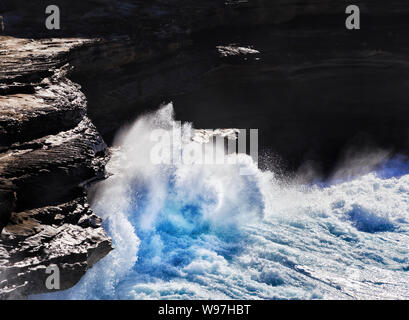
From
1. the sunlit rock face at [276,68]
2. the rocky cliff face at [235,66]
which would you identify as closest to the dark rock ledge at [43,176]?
the rocky cliff face at [235,66]

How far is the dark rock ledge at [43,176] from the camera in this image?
8.86m

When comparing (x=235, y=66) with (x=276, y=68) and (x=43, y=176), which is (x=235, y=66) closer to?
(x=276, y=68)

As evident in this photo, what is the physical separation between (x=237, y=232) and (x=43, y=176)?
6.02 meters

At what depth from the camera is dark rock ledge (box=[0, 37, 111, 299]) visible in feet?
29.1

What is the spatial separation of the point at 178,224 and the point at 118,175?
7.40ft

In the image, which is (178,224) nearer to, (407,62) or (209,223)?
(209,223)

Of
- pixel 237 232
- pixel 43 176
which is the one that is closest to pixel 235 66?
pixel 237 232

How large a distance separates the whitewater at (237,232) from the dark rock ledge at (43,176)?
4.75 feet

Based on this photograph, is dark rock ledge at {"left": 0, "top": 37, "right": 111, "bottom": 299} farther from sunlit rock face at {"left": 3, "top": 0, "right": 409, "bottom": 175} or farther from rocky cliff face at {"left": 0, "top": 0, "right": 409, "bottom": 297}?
sunlit rock face at {"left": 3, "top": 0, "right": 409, "bottom": 175}

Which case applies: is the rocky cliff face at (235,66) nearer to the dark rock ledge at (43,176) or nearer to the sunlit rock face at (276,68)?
the sunlit rock face at (276,68)

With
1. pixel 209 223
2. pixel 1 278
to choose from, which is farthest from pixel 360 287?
pixel 1 278

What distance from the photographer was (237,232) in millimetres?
13891

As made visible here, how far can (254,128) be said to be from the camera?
1783 cm

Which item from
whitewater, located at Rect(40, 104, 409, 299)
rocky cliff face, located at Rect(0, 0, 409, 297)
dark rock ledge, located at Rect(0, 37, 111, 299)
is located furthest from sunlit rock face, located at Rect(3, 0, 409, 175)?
dark rock ledge, located at Rect(0, 37, 111, 299)
